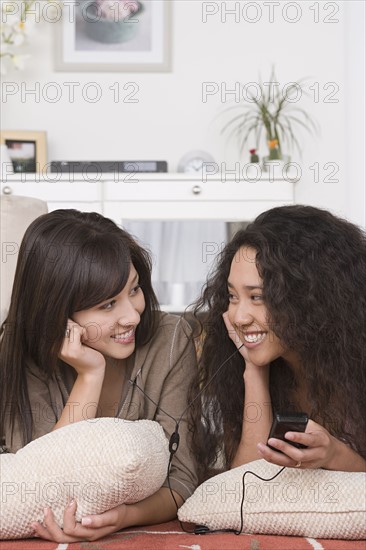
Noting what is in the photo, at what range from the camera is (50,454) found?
4.89 ft

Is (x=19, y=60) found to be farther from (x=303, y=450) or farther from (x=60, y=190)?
(x=303, y=450)

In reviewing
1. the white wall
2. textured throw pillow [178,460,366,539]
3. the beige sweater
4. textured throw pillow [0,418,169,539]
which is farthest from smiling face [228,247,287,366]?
the white wall

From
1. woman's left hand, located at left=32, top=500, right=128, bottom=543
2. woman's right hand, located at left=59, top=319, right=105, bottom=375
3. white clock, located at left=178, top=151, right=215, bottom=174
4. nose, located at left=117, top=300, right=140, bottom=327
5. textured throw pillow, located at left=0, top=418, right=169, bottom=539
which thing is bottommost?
woman's left hand, located at left=32, top=500, right=128, bottom=543

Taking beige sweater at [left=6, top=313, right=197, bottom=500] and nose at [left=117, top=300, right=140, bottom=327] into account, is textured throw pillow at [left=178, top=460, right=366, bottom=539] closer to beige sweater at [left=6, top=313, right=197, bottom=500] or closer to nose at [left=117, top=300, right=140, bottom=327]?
beige sweater at [left=6, top=313, right=197, bottom=500]

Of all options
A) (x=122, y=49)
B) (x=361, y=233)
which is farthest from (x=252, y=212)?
(x=361, y=233)

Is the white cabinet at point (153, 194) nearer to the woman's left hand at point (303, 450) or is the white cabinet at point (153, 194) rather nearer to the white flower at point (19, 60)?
the white flower at point (19, 60)

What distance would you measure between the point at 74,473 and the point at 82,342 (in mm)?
446

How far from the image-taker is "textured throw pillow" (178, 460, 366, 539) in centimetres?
149

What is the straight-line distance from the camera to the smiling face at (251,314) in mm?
1803

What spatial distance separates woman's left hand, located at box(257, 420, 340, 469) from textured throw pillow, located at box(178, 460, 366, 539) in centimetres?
4

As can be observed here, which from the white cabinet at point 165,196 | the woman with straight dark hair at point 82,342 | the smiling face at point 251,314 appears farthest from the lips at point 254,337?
the white cabinet at point 165,196

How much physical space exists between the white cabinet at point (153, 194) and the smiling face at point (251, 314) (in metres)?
1.89

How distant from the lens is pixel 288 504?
152cm

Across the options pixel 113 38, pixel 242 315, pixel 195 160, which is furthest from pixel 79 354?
pixel 113 38
